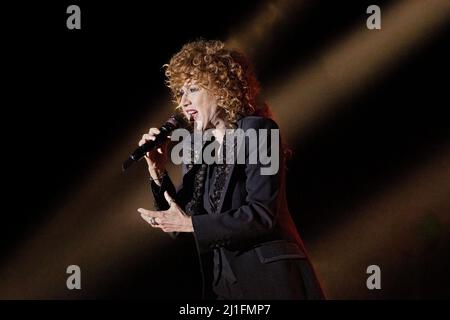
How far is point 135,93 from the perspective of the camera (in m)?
2.72

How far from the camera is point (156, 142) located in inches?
73.3

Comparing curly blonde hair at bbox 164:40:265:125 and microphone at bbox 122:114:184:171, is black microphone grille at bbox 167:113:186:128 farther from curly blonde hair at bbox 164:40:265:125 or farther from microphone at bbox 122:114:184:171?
curly blonde hair at bbox 164:40:265:125

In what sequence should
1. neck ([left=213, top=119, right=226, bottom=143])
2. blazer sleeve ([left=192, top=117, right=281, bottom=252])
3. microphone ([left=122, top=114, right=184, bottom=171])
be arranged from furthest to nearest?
neck ([left=213, top=119, right=226, bottom=143]) < microphone ([left=122, top=114, right=184, bottom=171]) < blazer sleeve ([left=192, top=117, right=281, bottom=252])

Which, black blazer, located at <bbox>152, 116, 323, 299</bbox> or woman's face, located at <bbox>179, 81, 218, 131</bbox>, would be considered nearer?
black blazer, located at <bbox>152, 116, 323, 299</bbox>

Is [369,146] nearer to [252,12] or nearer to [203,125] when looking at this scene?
[252,12]

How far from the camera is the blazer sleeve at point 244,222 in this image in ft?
5.29

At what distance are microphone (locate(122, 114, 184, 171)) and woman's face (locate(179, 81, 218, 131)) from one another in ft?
0.15

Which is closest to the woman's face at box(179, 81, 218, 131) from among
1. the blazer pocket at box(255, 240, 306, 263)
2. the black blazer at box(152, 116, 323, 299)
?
the black blazer at box(152, 116, 323, 299)

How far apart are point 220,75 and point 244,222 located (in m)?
0.59

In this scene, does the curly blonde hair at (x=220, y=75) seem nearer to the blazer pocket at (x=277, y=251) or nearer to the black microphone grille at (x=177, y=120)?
the black microphone grille at (x=177, y=120)

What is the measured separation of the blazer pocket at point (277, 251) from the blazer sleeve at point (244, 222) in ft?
0.13

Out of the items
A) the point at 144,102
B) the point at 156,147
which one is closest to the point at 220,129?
the point at 156,147

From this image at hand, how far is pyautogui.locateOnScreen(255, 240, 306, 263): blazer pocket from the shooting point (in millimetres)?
1649

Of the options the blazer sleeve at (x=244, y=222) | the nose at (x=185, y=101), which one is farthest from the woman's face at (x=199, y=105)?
the blazer sleeve at (x=244, y=222)
